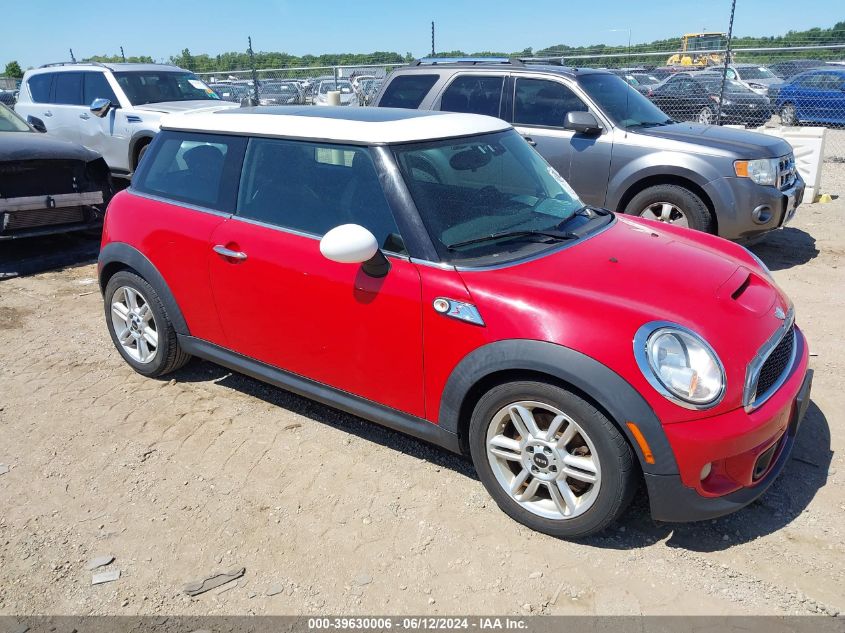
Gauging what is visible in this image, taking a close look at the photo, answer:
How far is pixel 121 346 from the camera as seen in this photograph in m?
4.53

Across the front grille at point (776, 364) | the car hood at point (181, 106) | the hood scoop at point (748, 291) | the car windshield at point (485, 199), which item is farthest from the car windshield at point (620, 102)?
the car hood at point (181, 106)

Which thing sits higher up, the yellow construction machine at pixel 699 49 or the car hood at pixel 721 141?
the yellow construction machine at pixel 699 49

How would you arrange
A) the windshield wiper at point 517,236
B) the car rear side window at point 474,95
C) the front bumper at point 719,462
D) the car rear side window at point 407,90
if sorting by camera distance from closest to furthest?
the front bumper at point 719,462
the windshield wiper at point 517,236
the car rear side window at point 474,95
the car rear side window at point 407,90

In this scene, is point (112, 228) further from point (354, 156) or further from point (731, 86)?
point (731, 86)

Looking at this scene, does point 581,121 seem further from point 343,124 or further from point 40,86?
point 40,86

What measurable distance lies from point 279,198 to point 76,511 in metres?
1.81

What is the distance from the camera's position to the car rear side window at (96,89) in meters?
9.50

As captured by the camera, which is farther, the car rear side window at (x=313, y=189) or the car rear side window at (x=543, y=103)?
the car rear side window at (x=543, y=103)

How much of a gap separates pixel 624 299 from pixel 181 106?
839 cm

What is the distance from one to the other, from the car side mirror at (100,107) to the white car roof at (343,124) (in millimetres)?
6039

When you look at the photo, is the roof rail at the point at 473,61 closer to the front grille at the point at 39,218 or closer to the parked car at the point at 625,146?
the parked car at the point at 625,146

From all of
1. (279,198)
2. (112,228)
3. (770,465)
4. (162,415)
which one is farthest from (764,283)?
(112,228)

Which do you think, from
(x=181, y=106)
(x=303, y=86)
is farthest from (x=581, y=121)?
(x=303, y=86)

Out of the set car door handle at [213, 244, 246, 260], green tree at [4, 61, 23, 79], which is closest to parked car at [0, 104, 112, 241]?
car door handle at [213, 244, 246, 260]
